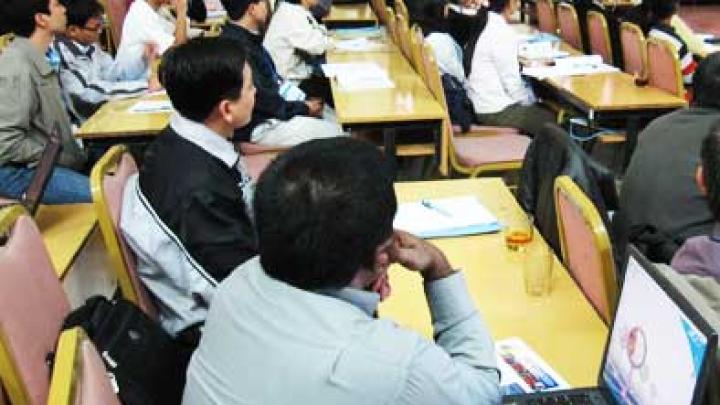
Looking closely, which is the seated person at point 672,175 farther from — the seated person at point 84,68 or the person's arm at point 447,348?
the seated person at point 84,68

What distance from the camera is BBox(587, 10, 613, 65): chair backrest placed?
457cm

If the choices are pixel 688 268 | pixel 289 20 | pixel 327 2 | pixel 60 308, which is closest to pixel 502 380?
pixel 688 268

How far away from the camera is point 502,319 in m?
1.66

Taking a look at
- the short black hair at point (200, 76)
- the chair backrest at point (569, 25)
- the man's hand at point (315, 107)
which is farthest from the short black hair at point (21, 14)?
the chair backrest at point (569, 25)

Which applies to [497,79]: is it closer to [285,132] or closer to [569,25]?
[285,132]

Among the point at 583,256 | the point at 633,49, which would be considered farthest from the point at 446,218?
the point at 633,49

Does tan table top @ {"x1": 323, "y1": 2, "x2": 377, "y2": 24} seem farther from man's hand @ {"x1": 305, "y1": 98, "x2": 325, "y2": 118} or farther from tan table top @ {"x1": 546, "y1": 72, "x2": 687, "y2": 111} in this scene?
tan table top @ {"x1": 546, "y1": 72, "x2": 687, "y2": 111}

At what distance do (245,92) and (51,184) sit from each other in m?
1.10

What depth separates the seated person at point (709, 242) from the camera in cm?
143

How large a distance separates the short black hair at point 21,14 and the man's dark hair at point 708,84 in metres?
2.40

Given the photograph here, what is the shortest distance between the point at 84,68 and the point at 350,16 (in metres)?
3.26

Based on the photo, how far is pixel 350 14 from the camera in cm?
677

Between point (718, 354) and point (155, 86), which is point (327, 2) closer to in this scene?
point (155, 86)

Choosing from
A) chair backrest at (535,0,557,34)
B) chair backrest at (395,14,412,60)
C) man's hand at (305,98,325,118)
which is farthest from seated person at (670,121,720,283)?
chair backrest at (535,0,557,34)
